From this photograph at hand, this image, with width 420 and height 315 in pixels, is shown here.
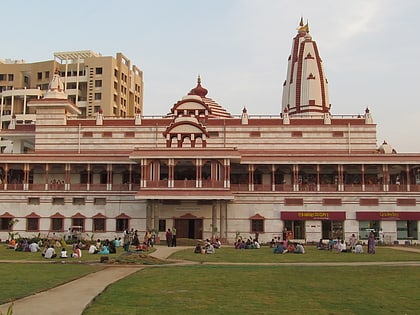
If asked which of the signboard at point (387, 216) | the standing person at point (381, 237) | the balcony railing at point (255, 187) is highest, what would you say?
the balcony railing at point (255, 187)

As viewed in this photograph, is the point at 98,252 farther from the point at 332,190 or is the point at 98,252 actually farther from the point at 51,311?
the point at 332,190

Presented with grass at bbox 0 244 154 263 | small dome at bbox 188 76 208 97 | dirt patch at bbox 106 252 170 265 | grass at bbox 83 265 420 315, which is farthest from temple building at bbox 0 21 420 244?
grass at bbox 83 265 420 315

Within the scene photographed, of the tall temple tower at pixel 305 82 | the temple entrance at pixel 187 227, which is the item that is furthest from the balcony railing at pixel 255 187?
the tall temple tower at pixel 305 82

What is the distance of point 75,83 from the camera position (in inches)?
4099

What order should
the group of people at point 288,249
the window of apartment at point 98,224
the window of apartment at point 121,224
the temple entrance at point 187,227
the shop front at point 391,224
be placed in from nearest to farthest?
the group of people at point 288,249
the shop front at point 391,224
the temple entrance at point 187,227
the window of apartment at point 121,224
the window of apartment at point 98,224

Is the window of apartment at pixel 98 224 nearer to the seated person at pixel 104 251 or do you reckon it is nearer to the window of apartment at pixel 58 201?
the window of apartment at pixel 58 201

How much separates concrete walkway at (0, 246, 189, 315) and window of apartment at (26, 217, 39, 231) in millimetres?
32986

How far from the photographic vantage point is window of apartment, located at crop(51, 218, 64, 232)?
57.0 meters

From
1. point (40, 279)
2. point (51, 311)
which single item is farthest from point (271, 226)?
point (51, 311)

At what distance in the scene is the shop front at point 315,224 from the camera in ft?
183

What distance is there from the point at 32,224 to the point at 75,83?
51.8m

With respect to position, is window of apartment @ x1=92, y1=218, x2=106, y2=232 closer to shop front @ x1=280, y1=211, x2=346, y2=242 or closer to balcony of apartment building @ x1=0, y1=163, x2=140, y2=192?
balcony of apartment building @ x1=0, y1=163, x2=140, y2=192

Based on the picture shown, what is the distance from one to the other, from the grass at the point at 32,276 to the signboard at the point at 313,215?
1162 inches

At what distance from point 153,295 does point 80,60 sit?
9227 centimetres
